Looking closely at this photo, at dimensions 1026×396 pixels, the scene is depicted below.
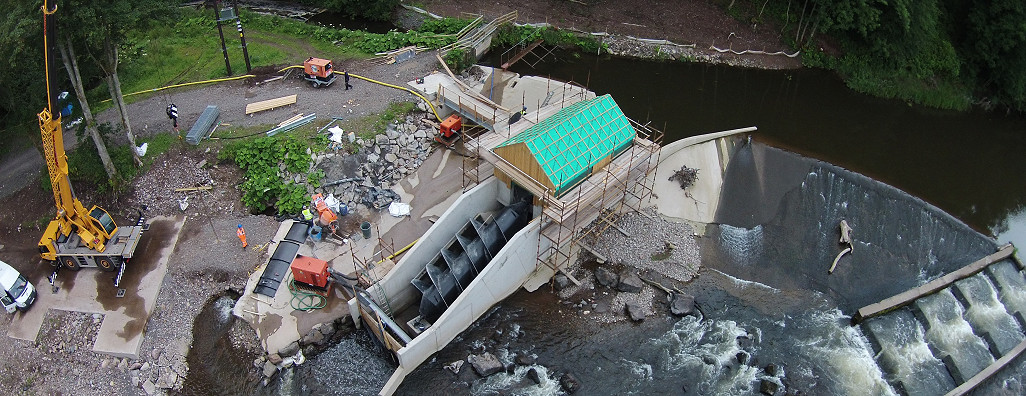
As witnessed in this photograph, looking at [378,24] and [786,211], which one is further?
[378,24]

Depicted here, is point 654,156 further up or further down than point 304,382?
further up

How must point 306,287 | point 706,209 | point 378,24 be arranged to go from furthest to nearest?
point 378,24 < point 706,209 < point 306,287

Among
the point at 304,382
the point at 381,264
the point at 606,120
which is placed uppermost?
the point at 606,120

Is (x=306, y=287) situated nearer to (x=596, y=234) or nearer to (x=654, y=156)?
(x=596, y=234)

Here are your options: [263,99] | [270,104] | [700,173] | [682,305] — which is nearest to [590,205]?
[682,305]

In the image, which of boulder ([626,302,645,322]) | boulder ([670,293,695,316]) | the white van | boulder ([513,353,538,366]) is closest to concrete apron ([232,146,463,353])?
boulder ([513,353,538,366])

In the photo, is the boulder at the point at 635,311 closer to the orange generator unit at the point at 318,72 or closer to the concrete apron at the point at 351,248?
the concrete apron at the point at 351,248

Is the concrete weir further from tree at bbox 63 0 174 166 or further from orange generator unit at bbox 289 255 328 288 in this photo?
tree at bbox 63 0 174 166

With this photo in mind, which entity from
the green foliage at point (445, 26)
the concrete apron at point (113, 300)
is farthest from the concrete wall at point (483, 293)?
the green foliage at point (445, 26)

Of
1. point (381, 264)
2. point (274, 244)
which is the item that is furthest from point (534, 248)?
point (274, 244)
